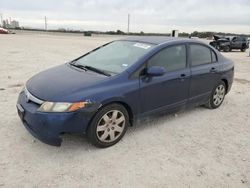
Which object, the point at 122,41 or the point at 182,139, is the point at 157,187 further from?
the point at 122,41

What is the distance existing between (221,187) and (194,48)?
2694mm

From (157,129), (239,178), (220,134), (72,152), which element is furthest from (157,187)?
(220,134)

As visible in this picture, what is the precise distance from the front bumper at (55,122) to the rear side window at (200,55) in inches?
91.9

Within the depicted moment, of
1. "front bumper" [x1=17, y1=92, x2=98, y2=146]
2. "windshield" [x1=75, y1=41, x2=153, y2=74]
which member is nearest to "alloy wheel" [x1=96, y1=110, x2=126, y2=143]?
"front bumper" [x1=17, y1=92, x2=98, y2=146]

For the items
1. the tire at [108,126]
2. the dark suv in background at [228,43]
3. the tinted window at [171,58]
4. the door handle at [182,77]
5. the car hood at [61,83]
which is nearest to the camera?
the car hood at [61,83]

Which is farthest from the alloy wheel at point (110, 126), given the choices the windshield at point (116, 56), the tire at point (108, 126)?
the windshield at point (116, 56)

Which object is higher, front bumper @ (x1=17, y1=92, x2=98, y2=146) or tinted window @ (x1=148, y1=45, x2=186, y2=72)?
tinted window @ (x1=148, y1=45, x2=186, y2=72)

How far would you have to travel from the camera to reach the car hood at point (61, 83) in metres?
3.32

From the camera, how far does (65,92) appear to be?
3.32 metres

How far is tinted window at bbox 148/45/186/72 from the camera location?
4.10 metres

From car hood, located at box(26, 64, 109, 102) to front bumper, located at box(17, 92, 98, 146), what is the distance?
211 millimetres

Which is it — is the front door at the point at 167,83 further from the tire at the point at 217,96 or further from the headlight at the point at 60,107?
the headlight at the point at 60,107

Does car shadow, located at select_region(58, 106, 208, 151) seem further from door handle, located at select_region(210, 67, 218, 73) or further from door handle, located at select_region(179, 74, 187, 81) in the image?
door handle, located at select_region(210, 67, 218, 73)

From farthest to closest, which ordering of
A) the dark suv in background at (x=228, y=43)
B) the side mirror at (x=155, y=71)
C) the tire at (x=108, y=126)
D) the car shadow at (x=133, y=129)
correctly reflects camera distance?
the dark suv in background at (x=228, y=43), the side mirror at (x=155, y=71), the car shadow at (x=133, y=129), the tire at (x=108, y=126)
